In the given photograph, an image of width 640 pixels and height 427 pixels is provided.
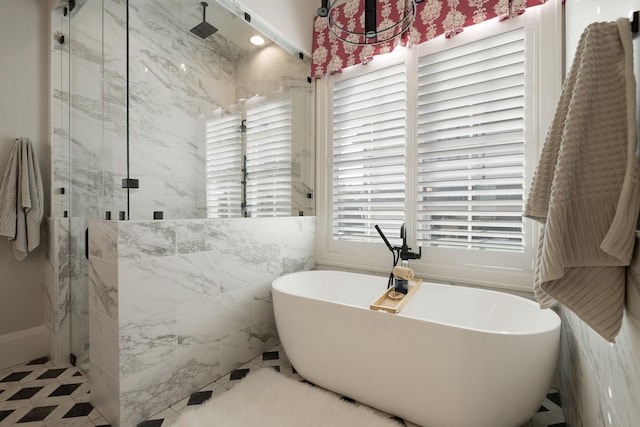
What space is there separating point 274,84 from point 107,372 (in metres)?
2.30

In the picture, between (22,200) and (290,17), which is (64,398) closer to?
(22,200)

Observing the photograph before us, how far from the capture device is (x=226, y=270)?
6.57 feet

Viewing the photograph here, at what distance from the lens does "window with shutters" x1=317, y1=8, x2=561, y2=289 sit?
186 centimetres

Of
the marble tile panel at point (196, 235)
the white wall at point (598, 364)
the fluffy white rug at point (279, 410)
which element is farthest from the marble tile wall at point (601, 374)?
the marble tile panel at point (196, 235)

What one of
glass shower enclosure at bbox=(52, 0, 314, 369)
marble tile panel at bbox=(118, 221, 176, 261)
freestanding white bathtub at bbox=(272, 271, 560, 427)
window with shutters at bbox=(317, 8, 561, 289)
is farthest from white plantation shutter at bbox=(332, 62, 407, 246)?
marble tile panel at bbox=(118, 221, 176, 261)

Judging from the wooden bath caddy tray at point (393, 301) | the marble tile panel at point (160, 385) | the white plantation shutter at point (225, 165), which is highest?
the white plantation shutter at point (225, 165)

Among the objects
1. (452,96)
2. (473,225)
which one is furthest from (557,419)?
(452,96)

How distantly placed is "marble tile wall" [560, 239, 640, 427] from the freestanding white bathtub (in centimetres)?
12

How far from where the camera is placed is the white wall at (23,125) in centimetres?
207

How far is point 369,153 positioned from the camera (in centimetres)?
248

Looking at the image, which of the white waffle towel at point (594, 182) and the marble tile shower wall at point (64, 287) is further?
the marble tile shower wall at point (64, 287)

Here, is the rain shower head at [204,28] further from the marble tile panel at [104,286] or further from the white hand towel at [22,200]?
the marble tile panel at [104,286]

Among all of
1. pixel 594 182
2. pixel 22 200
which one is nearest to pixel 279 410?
pixel 594 182

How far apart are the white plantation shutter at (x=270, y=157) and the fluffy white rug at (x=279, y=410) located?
4.04 feet
